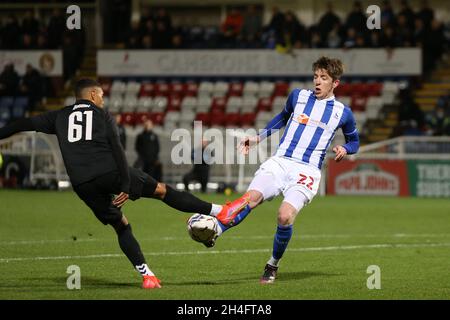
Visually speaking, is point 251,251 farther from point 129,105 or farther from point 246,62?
point 129,105

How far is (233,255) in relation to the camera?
41.8 feet

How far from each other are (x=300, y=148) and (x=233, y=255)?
2935 millimetres

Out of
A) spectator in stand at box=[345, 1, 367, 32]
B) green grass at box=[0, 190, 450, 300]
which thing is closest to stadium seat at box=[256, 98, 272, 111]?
spectator in stand at box=[345, 1, 367, 32]

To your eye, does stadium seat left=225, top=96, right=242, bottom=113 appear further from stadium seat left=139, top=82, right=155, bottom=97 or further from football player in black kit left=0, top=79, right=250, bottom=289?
football player in black kit left=0, top=79, right=250, bottom=289

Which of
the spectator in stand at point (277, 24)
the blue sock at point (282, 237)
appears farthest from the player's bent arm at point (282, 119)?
the spectator in stand at point (277, 24)

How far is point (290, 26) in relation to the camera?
31.1 metres

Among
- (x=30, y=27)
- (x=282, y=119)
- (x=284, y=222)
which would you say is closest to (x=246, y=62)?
(x=30, y=27)

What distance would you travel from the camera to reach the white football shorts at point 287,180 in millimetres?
9891

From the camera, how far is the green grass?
9.29 metres

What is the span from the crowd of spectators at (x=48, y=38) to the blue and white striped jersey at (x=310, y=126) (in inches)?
939

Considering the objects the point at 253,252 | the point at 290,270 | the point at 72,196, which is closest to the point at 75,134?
the point at 290,270

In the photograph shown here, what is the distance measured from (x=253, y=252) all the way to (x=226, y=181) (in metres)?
13.9

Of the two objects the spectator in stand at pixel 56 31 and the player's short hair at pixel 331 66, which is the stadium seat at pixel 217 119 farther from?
the player's short hair at pixel 331 66
